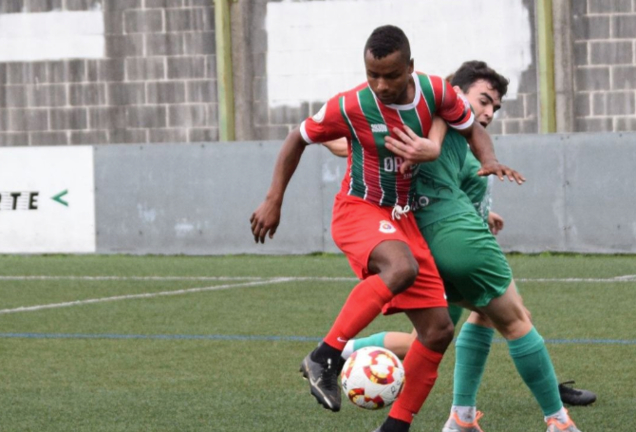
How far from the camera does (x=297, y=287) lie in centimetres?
1148

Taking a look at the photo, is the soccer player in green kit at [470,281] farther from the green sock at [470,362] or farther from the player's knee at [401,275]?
the player's knee at [401,275]

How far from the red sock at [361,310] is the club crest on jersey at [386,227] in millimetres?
185

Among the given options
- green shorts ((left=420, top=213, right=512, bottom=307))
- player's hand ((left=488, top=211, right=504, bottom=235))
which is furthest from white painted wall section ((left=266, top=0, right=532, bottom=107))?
green shorts ((left=420, top=213, right=512, bottom=307))

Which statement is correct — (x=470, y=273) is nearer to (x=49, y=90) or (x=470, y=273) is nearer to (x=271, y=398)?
(x=271, y=398)

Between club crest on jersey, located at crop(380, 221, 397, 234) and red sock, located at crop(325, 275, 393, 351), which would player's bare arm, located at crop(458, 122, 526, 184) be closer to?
club crest on jersey, located at crop(380, 221, 397, 234)

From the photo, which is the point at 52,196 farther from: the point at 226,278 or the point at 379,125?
the point at 379,125

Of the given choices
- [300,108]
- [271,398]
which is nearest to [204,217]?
[300,108]

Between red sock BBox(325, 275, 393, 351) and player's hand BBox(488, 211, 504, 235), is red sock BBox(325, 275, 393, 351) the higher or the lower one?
the lower one

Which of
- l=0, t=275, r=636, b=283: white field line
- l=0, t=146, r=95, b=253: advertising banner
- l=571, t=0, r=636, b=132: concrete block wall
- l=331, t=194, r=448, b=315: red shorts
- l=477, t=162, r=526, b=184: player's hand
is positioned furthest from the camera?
l=571, t=0, r=636, b=132: concrete block wall

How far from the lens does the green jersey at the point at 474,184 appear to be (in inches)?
213

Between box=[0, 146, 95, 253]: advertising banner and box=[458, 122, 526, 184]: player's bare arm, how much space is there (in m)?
10.8

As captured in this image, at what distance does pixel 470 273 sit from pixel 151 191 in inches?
431

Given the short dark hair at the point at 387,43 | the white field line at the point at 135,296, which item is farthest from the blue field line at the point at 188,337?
the short dark hair at the point at 387,43

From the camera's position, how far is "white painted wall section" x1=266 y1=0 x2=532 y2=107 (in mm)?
16859
